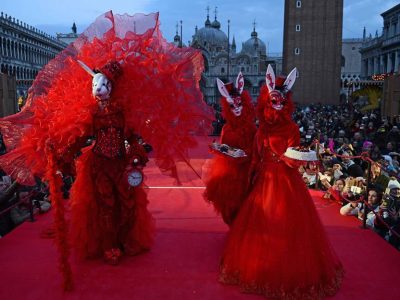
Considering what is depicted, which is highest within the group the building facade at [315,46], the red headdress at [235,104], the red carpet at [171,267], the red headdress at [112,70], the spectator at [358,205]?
the building facade at [315,46]

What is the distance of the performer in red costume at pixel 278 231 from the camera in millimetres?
3352

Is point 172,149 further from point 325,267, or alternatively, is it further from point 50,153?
point 325,267

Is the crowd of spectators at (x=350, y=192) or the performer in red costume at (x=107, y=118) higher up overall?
the performer in red costume at (x=107, y=118)

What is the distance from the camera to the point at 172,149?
3.80 meters

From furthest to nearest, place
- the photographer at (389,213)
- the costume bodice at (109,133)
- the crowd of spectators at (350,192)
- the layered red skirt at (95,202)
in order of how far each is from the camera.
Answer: the crowd of spectators at (350,192)
the photographer at (389,213)
the layered red skirt at (95,202)
the costume bodice at (109,133)

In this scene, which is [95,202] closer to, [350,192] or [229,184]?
[229,184]

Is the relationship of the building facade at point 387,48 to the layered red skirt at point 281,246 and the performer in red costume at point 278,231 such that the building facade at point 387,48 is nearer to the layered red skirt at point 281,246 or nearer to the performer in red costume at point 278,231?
the performer in red costume at point 278,231

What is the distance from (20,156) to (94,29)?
61.3 inches

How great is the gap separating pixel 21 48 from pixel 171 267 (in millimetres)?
54321

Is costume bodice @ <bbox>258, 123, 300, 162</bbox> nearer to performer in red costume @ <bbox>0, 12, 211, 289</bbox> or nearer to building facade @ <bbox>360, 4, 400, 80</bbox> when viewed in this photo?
performer in red costume @ <bbox>0, 12, 211, 289</bbox>

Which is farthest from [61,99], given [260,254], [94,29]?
[260,254]

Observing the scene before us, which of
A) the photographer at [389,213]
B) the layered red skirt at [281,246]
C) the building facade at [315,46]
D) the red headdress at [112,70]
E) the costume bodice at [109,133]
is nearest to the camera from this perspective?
the layered red skirt at [281,246]

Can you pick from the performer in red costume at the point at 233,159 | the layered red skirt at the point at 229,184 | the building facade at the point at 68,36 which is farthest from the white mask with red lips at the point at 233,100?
the building facade at the point at 68,36

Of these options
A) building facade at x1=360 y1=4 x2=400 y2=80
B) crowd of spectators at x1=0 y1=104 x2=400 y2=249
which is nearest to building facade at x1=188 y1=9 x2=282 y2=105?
building facade at x1=360 y1=4 x2=400 y2=80
